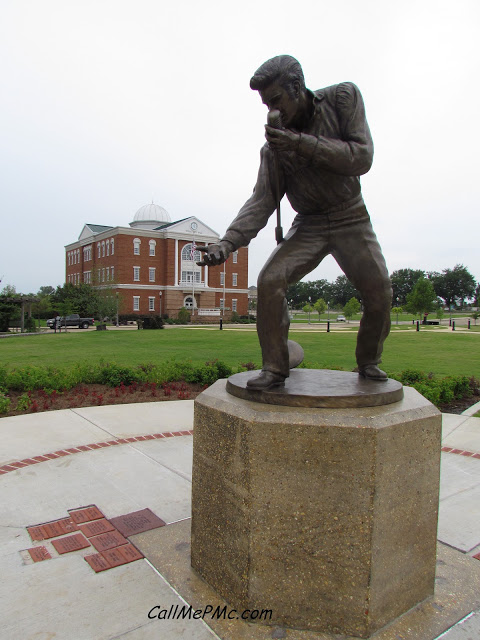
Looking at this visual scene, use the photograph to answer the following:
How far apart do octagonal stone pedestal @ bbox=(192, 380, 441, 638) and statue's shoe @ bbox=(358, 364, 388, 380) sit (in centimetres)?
50

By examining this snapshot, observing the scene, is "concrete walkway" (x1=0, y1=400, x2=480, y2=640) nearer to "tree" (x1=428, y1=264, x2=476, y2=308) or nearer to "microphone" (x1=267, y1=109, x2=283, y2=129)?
"microphone" (x1=267, y1=109, x2=283, y2=129)

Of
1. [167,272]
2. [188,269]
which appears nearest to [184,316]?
[167,272]

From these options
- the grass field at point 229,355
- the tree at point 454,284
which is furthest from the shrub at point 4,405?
the tree at point 454,284

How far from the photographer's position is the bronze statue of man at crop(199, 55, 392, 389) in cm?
257

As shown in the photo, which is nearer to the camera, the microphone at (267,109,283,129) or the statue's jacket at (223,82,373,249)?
the microphone at (267,109,283,129)

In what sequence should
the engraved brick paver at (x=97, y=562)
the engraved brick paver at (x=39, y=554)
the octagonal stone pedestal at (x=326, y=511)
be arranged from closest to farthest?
the octagonal stone pedestal at (x=326, y=511) < the engraved brick paver at (x=97, y=562) < the engraved brick paver at (x=39, y=554)

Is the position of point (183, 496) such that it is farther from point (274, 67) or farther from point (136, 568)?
point (274, 67)

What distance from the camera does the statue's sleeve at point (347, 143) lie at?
2492 mm

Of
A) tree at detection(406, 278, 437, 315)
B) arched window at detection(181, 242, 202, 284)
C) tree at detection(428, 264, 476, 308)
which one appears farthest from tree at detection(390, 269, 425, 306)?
arched window at detection(181, 242, 202, 284)

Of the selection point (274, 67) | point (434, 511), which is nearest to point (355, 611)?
point (434, 511)

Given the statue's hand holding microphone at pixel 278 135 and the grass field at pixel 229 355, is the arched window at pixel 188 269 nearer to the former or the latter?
the grass field at pixel 229 355

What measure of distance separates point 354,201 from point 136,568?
269 cm

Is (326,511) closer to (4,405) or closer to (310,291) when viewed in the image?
(4,405)

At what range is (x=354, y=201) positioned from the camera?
9.55ft
